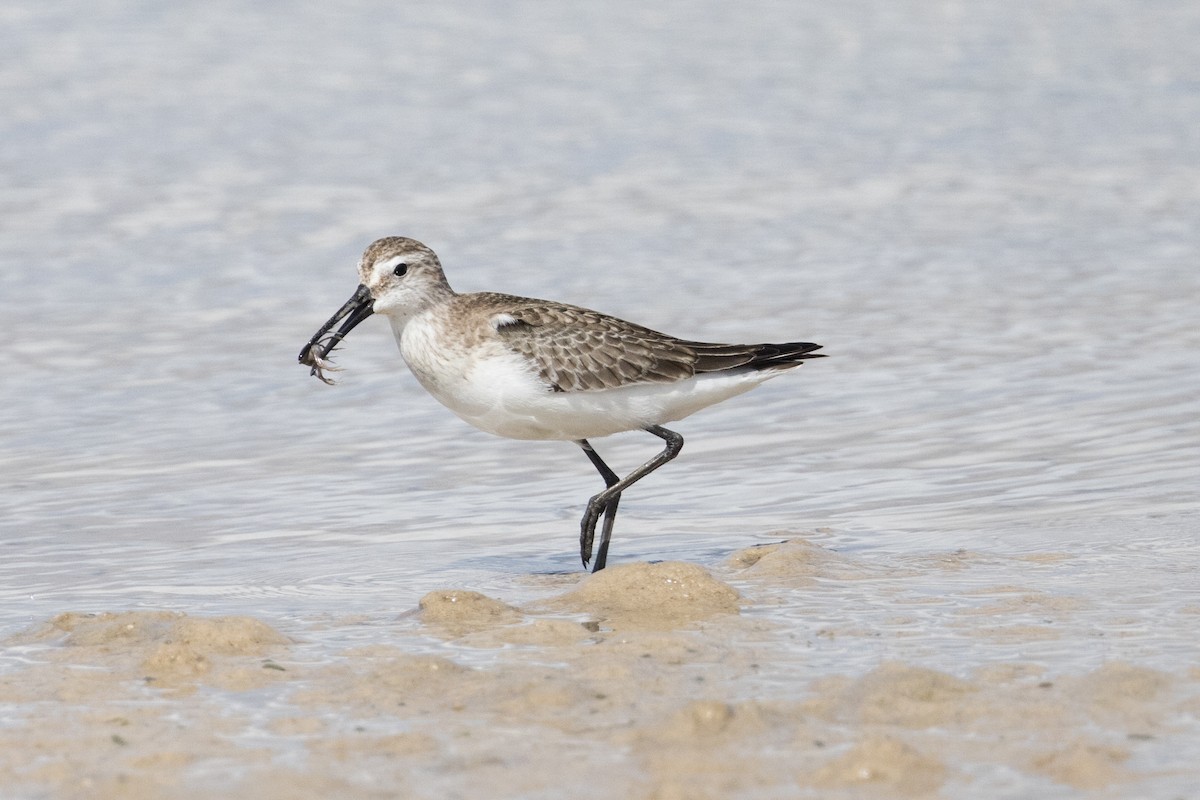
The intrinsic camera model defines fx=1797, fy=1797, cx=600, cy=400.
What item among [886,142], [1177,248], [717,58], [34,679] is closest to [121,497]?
[34,679]

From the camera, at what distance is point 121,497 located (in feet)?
30.3

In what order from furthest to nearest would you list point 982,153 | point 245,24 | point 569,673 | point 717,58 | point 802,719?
point 245,24 → point 717,58 → point 982,153 → point 569,673 → point 802,719

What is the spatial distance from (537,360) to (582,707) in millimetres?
2713

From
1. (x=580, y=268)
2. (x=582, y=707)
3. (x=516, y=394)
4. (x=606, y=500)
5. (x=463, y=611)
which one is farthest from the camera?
(x=580, y=268)

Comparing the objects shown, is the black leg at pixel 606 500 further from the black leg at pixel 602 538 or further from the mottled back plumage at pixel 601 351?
the mottled back plumage at pixel 601 351

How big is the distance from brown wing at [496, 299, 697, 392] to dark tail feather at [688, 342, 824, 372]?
0.05 meters

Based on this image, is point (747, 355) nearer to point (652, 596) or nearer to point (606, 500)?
point (606, 500)

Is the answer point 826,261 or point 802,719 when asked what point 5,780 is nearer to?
point 802,719

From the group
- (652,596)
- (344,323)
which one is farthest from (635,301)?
(652,596)

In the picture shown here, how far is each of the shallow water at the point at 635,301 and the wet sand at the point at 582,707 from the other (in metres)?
0.09

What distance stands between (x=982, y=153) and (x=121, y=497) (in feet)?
38.5

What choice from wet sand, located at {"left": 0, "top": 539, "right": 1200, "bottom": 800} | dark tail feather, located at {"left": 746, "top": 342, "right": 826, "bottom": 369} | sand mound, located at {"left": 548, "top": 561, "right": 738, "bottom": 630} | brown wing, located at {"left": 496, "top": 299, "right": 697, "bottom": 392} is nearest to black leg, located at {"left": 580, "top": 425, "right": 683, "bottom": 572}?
brown wing, located at {"left": 496, "top": 299, "right": 697, "bottom": 392}

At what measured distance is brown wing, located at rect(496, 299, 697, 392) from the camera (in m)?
7.88

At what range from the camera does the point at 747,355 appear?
8352 mm
